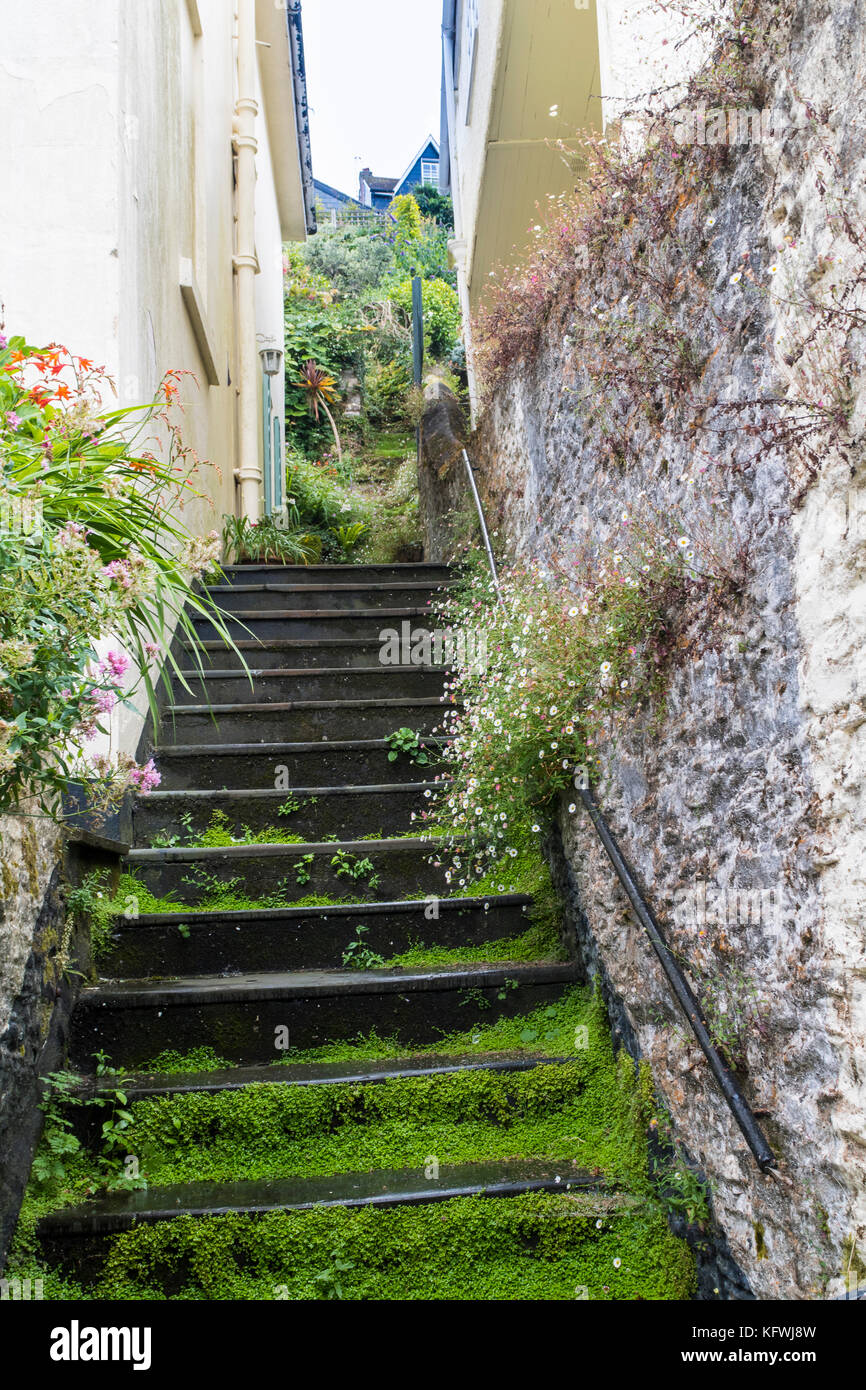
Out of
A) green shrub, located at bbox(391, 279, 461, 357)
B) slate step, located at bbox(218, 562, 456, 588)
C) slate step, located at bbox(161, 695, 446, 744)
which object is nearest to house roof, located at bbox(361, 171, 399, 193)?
green shrub, located at bbox(391, 279, 461, 357)

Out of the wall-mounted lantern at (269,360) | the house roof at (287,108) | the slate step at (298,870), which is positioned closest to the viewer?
the slate step at (298,870)

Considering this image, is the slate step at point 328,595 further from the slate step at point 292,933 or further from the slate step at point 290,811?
the slate step at point 292,933

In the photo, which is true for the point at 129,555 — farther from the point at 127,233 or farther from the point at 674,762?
the point at 127,233

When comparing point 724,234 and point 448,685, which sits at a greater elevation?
point 724,234

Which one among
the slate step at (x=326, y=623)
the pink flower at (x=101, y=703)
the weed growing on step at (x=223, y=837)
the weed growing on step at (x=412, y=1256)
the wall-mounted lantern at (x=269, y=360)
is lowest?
the weed growing on step at (x=412, y=1256)

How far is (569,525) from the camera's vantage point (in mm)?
3682

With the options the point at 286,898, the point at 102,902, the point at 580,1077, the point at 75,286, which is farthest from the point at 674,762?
the point at 75,286

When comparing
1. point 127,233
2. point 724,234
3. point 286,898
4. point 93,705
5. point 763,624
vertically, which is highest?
point 127,233

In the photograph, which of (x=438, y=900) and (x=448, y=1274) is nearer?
(x=448, y=1274)

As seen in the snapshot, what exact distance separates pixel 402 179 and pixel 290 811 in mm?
26042

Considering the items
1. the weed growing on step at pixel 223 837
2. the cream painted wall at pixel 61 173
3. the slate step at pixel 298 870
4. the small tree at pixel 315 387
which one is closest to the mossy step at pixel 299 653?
the weed growing on step at pixel 223 837

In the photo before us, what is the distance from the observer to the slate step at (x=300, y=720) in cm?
422

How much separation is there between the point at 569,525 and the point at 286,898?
1699 millimetres

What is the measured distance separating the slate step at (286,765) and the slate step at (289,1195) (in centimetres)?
167
